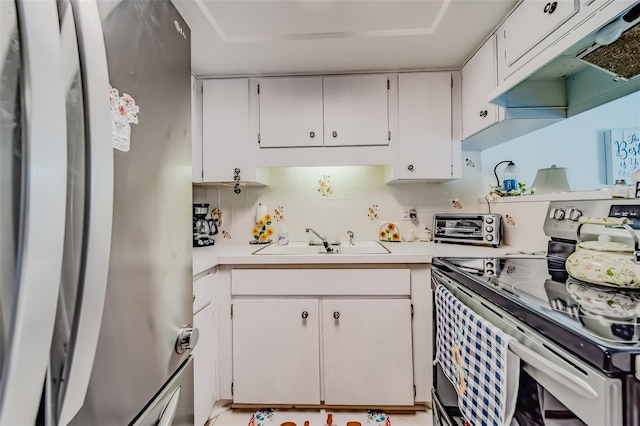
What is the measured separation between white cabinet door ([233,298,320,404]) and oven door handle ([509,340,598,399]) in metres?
1.04

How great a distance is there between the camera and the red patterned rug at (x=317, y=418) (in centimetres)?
151

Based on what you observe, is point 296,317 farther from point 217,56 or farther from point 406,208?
point 217,56

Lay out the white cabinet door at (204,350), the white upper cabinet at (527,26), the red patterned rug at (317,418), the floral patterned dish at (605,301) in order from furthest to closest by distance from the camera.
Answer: the red patterned rug at (317,418) → the white cabinet door at (204,350) → the white upper cabinet at (527,26) → the floral patterned dish at (605,301)

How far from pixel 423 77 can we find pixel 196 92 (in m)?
1.50

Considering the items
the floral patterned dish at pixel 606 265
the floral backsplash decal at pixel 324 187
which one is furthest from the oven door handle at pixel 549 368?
the floral backsplash decal at pixel 324 187

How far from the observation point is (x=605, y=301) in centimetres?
70

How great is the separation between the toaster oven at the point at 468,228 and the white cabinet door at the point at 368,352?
25.5 inches

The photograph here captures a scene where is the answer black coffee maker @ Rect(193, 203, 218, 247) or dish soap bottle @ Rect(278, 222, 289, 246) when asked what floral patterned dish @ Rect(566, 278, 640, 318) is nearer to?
dish soap bottle @ Rect(278, 222, 289, 246)

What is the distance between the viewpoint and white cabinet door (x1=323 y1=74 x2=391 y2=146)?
1865 mm

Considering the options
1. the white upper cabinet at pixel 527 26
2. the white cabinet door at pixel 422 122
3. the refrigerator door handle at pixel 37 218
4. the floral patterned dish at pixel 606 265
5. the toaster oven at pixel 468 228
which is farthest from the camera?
the white cabinet door at pixel 422 122

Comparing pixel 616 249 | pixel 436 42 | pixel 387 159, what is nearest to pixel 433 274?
pixel 616 249

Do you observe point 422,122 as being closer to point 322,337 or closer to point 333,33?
point 333,33

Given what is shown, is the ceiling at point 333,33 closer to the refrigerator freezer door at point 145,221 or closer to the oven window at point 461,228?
the refrigerator freezer door at point 145,221

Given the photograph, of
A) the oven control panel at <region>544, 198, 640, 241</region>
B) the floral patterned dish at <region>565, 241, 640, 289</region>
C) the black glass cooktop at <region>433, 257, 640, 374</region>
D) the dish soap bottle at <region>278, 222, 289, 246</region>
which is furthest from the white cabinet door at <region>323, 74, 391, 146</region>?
the floral patterned dish at <region>565, 241, 640, 289</region>
